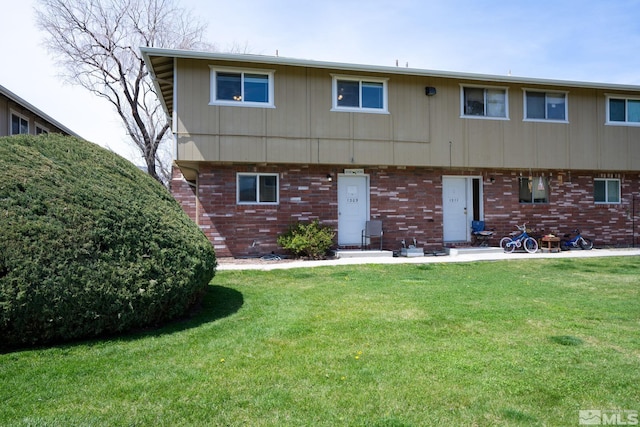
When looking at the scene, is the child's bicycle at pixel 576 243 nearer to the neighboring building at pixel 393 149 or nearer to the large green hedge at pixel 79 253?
the neighboring building at pixel 393 149

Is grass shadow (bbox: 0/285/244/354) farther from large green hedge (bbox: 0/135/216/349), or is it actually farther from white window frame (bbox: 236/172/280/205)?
white window frame (bbox: 236/172/280/205)

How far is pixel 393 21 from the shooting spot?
1302 centimetres

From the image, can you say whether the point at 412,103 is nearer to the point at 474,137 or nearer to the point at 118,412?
the point at 474,137

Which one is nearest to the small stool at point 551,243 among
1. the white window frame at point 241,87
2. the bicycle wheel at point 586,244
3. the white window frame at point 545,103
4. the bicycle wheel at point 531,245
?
the bicycle wheel at point 531,245

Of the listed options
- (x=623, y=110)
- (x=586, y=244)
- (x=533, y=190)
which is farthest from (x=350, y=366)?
(x=623, y=110)

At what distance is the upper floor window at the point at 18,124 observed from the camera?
14.9m

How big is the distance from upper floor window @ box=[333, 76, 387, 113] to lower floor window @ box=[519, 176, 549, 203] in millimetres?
5624

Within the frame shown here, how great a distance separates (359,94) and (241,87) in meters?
3.41

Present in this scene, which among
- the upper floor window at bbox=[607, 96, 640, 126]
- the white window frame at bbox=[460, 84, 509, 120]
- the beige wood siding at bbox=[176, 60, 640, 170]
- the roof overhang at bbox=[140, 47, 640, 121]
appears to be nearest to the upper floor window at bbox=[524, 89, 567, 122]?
the beige wood siding at bbox=[176, 60, 640, 170]

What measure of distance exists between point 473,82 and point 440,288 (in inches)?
323

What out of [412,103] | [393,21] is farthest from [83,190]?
[393,21]

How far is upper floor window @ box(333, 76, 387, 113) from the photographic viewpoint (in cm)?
1205

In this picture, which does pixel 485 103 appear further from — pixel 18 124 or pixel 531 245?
pixel 18 124

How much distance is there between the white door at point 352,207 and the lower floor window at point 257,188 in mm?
1987
